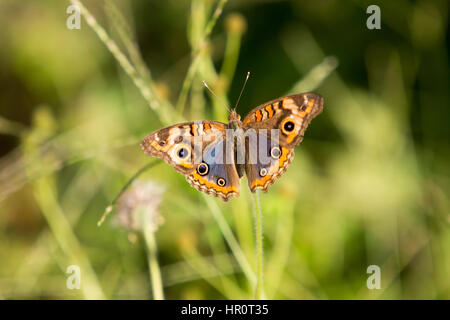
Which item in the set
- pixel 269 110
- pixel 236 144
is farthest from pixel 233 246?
pixel 269 110

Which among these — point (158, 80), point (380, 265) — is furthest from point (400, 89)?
point (158, 80)

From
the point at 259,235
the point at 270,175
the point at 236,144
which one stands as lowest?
the point at 259,235

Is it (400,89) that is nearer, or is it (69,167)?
(400,89)

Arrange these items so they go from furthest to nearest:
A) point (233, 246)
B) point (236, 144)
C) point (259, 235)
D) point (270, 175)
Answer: point (233, 246) < point (236, 144) < point (270, 175) < point (259, 235)

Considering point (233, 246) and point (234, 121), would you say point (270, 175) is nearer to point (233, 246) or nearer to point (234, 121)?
point (234, 121)
